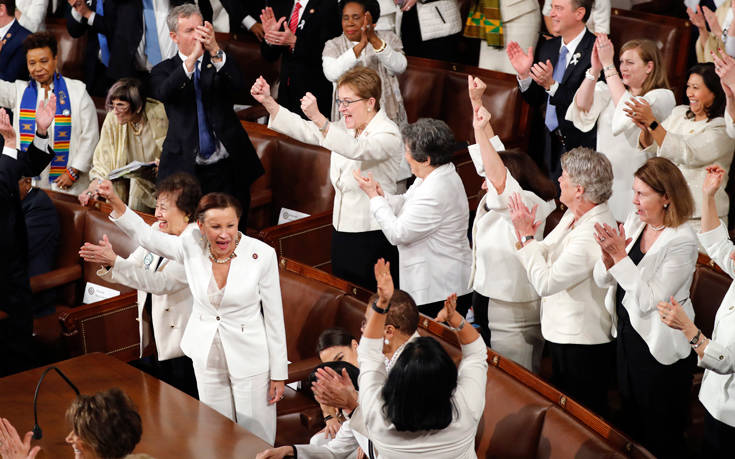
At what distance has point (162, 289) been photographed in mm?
3848

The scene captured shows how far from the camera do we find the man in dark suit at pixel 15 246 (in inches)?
168

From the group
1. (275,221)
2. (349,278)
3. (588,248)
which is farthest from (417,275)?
(275,221)

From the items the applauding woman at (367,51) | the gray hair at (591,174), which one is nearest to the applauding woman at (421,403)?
the gray hair at (591,174)

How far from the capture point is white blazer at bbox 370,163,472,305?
157 inches

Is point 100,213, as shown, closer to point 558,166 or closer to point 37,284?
point 37,284

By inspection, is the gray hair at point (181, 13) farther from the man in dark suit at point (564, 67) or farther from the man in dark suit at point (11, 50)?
the man in dark suit at point (11, 50)

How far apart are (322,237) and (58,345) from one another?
4.71 ft

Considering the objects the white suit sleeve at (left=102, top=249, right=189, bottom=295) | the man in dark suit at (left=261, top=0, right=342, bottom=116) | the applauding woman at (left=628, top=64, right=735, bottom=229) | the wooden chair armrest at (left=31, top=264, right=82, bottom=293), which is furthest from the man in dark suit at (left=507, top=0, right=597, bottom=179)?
the wooden chair armrest at (left=31, top=264, right=82, bottom=293)

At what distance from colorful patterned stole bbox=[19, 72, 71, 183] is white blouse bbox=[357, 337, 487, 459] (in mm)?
3456

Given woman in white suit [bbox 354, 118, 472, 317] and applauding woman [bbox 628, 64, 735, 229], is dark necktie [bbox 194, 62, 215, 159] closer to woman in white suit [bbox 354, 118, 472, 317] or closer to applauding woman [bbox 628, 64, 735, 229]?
woman in white suit [bbox 354, 118, 472, 317]

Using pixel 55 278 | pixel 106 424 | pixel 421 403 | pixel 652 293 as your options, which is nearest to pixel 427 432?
pixel 421 403

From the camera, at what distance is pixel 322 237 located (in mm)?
5141

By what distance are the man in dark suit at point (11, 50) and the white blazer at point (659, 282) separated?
434 centimetres

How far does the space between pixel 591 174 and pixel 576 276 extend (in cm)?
36
